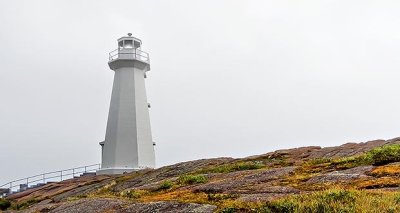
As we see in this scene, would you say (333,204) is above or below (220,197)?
below

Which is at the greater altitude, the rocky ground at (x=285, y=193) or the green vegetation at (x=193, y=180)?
the green vegetation at (x=193, y=180)

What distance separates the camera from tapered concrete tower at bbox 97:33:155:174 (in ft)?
145

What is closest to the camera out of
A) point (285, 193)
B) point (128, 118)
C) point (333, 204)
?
point (333, 204)

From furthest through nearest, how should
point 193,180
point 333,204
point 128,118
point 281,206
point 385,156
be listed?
point 128,118, point 193,180, point 385,156, point 281,206, point 333,204

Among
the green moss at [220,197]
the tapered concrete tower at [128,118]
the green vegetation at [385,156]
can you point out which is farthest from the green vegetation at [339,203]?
the tapered concrete tower at [128,118]

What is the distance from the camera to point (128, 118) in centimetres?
4506

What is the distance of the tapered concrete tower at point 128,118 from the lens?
145 feet

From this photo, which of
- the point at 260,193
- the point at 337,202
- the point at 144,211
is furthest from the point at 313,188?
the point at 144,211

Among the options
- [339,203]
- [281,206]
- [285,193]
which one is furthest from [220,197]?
[339,203]

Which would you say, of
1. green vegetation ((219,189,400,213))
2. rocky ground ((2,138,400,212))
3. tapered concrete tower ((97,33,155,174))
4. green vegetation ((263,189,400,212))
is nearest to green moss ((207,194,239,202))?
rocky ground ((2,138,400,212))

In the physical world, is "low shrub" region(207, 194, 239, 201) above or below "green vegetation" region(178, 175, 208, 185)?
below

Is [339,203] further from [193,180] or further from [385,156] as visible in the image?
[193,180]

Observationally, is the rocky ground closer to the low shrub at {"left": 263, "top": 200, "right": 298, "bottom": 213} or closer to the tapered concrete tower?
the low shrub at {"left": 263, "top": 200, "right": 298, "bottom": 213}

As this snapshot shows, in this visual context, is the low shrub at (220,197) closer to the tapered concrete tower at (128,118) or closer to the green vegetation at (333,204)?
the green vegetation at (333,204)
